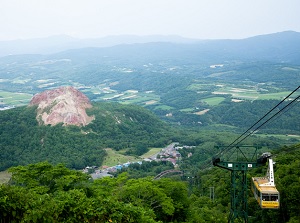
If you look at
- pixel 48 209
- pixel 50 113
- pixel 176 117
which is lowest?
pixel 176 117

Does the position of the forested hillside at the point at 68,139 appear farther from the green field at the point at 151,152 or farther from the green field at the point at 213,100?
the green field at the point at 213,100

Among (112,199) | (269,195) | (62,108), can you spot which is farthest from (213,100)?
(112,199)

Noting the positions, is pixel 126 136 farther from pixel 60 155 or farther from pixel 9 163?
pixel 9 163

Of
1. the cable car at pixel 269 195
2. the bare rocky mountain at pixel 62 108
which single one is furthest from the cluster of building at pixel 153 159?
the cable car at pixel 269 195

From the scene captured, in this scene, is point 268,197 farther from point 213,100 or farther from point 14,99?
point 14,99

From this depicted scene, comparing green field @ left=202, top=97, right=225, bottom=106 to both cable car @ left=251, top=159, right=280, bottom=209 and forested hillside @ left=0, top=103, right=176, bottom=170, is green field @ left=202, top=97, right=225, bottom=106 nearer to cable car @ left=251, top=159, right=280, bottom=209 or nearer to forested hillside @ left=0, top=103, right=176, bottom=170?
forested hillside @ left=0, top=103, right=176, bottom=170

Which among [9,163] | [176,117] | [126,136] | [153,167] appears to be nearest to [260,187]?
[153,167]
